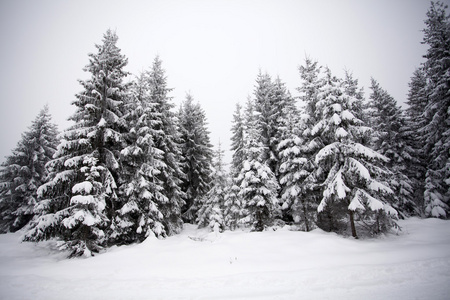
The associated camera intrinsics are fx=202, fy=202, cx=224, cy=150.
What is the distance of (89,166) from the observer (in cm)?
1255

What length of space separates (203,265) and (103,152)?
10175 millimetres

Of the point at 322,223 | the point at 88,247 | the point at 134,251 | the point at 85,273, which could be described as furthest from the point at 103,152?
the point at 322,223

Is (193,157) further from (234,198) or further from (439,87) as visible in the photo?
(439,87)

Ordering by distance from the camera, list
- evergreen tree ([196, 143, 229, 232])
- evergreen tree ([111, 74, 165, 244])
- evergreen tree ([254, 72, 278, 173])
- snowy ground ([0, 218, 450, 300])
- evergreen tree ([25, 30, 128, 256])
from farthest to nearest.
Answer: evergreen tree ([254, 72, 278, 173])
evergreen tree ([196, 143, 229, 232])
evergreen tree ([111, 74, 165, 244])
evergreen tree ([25, 30, 128, 256])
snowy ground ([0, 218, 450, 300])

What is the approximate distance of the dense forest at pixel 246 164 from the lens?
39.7ft

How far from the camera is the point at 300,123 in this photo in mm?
15578

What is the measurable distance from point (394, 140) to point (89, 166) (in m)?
26.4

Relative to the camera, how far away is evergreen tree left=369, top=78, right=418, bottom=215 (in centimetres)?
1878

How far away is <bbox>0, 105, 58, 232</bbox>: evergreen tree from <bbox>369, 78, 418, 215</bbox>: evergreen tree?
104 ft

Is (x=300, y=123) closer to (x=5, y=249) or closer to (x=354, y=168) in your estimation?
(x=354, y=168)

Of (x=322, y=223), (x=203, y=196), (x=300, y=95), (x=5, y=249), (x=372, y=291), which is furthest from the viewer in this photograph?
(x=203, y=196)

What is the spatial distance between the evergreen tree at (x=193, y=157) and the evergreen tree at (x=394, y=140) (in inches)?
680

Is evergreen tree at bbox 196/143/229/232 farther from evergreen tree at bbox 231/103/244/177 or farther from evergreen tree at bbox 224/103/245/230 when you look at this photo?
evergreen tree at bbox 231/103/244/177

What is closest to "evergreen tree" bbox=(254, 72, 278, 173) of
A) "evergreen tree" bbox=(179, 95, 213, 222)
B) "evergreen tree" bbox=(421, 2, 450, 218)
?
"evergreen tree" bbox=(179, 95, 213, 222)
